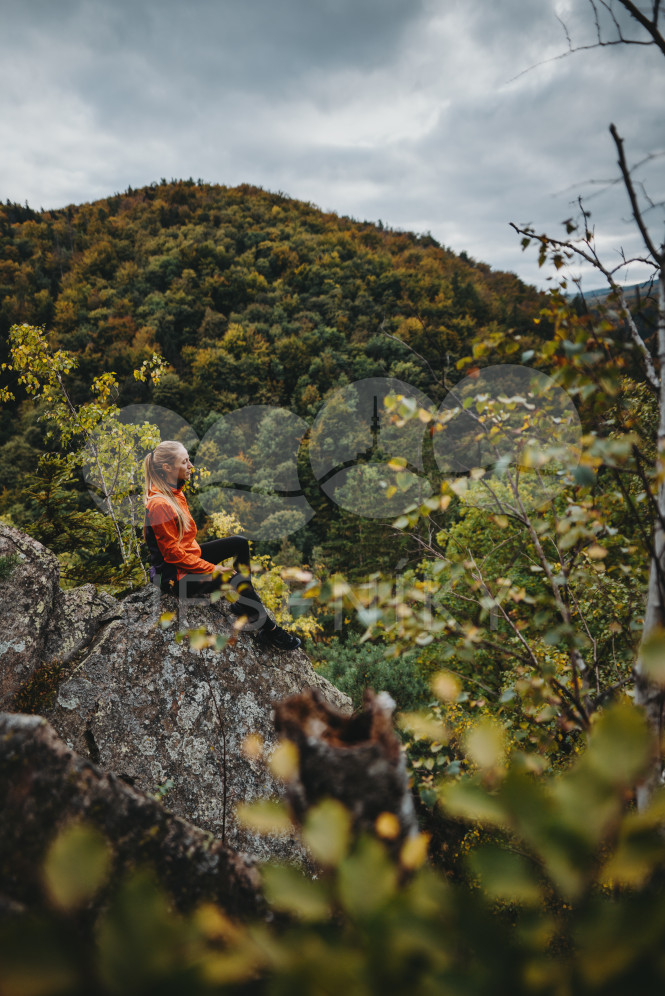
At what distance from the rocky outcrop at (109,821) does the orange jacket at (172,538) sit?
267 centimetres

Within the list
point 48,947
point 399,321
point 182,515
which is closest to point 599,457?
point 48,947

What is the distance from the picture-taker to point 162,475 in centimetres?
394

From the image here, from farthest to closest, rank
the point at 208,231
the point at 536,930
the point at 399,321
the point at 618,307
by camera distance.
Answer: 1. the point at 208,231
2. the point at 399,321
3. the point at 618,307
4. the point at 536,930

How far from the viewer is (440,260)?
62344 millimetres

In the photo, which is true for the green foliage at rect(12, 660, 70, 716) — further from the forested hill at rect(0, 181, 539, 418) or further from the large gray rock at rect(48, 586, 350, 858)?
the forested hill at rect(0, 181, 539, 418)

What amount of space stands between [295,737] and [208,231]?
232 feet

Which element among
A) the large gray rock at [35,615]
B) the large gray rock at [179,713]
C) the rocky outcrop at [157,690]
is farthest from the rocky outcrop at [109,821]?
the large gray rock at [35,615]

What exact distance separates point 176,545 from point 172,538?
0.07 metres

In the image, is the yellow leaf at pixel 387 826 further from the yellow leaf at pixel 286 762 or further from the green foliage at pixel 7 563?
the green foliage at pixel 7 563

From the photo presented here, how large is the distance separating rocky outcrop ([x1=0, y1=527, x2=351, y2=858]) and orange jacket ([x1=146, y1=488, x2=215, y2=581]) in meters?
0.37

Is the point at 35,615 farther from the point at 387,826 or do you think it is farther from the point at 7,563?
the point at 387,826

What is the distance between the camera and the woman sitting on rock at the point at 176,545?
3.84 metres

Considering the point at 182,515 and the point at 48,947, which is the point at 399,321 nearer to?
the point at 182,515

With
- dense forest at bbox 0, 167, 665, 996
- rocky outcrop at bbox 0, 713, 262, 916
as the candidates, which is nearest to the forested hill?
dense forest at bbox 0, 167, 665, 996
